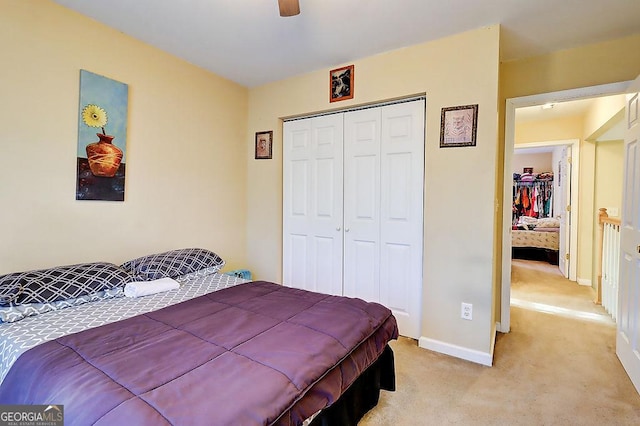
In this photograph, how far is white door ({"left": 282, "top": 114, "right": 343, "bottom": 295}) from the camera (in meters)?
3.04

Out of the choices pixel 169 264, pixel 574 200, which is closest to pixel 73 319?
pixel 169 264

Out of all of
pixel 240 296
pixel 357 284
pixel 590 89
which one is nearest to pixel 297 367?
pixel 240 296

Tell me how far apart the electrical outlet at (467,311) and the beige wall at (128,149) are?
7.70ft

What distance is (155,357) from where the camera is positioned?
1144 millimetres

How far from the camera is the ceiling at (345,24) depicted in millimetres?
2014

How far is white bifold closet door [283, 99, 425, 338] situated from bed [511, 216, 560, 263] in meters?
4.14

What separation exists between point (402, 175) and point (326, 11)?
4.50 ft

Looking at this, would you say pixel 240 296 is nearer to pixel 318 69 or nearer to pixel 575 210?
pixel 318 69

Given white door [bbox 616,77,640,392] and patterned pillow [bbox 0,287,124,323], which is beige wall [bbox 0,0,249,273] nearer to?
patterned pillow [bbox 0,287,124,323]

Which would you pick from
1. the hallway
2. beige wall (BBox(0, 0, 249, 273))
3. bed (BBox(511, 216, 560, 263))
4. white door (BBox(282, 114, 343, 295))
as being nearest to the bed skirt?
white door (BBox(282, 114, 343, 295))

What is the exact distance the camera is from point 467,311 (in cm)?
234

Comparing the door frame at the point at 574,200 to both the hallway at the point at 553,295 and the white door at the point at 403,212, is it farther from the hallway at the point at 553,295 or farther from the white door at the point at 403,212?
the white door at the point at 403,212

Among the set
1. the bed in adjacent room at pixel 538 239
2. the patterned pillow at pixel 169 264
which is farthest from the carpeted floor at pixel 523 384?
the bed in adjacent room at pixel 538 239

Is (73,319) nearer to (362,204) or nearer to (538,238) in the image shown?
(362,204)
